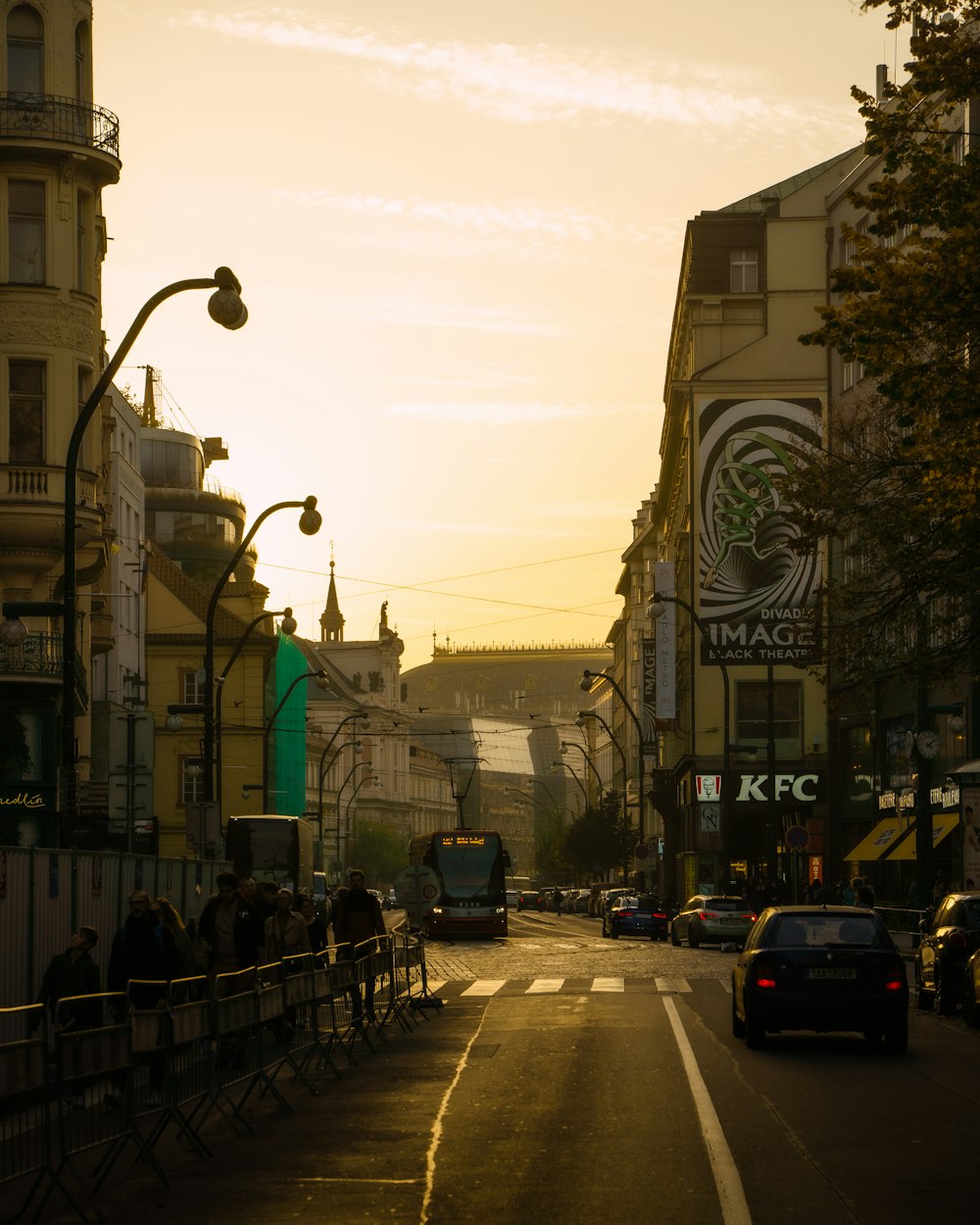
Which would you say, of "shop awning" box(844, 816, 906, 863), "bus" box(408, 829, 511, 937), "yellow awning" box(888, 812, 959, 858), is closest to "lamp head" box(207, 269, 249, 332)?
"yellow awning" box(888, 812, 959, 858)

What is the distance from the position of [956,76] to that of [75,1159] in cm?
1436

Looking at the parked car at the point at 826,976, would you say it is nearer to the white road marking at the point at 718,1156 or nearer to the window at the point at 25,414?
the white road marking at the point at 718,1156

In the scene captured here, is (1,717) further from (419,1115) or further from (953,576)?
(419,1115)

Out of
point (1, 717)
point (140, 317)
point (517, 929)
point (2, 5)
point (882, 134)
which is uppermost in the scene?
point (2, 5)

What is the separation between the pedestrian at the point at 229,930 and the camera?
21.4m

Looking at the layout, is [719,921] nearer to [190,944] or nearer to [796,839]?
[796,839]

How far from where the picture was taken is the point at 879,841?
58.4 m

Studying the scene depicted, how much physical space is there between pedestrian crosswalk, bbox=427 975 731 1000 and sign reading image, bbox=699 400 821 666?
37848 millimetres

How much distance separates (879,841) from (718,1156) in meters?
46.4

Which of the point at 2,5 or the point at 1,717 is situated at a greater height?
the point at 2,5

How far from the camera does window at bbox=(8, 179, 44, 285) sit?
140 feet

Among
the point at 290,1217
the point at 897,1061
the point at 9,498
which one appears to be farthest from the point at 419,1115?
the point at 9,498

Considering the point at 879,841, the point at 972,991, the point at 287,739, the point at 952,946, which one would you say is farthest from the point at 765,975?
the point at 287,739

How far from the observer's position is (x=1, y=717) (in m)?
45.9
